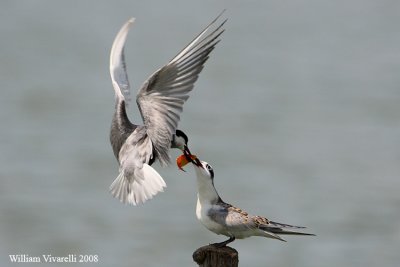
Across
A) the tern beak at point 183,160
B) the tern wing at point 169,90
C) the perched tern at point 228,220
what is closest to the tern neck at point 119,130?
the tern wing at point 169,90

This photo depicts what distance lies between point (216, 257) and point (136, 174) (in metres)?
1.06

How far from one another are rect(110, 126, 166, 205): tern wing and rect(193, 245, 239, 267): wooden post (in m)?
0.70

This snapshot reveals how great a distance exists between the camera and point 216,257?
5.38 meters

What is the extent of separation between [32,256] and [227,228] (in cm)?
515

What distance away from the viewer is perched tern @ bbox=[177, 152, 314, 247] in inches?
226

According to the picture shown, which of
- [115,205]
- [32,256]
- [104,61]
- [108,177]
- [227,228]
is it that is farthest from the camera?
[104,61]

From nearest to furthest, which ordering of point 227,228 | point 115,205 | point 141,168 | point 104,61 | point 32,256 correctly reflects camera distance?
1. point 227,228
2. point 141,168
3. point 32,256
4. point 115,205
5. point 104,61

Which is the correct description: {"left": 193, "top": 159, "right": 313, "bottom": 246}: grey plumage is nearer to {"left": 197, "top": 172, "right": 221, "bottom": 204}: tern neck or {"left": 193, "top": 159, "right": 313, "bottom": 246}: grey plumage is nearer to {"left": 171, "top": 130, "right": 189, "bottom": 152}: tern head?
{"left": 197, "top": 172, "right": 221, "bottom": 204}: tern neck

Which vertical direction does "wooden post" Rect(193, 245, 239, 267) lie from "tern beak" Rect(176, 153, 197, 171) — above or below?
below

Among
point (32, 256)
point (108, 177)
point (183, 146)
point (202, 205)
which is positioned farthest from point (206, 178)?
point (108, 177)

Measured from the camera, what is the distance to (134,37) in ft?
53.1

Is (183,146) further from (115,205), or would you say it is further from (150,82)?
(115,205)

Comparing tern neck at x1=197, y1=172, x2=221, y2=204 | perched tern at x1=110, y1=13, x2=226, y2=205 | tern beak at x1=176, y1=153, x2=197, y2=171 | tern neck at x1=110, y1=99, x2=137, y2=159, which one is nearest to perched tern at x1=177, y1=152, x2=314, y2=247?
tern neck at x1=197, y1=172, x2=221, y2=204

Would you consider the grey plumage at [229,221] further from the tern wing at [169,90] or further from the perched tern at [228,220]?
the tern wing at [169,90]
